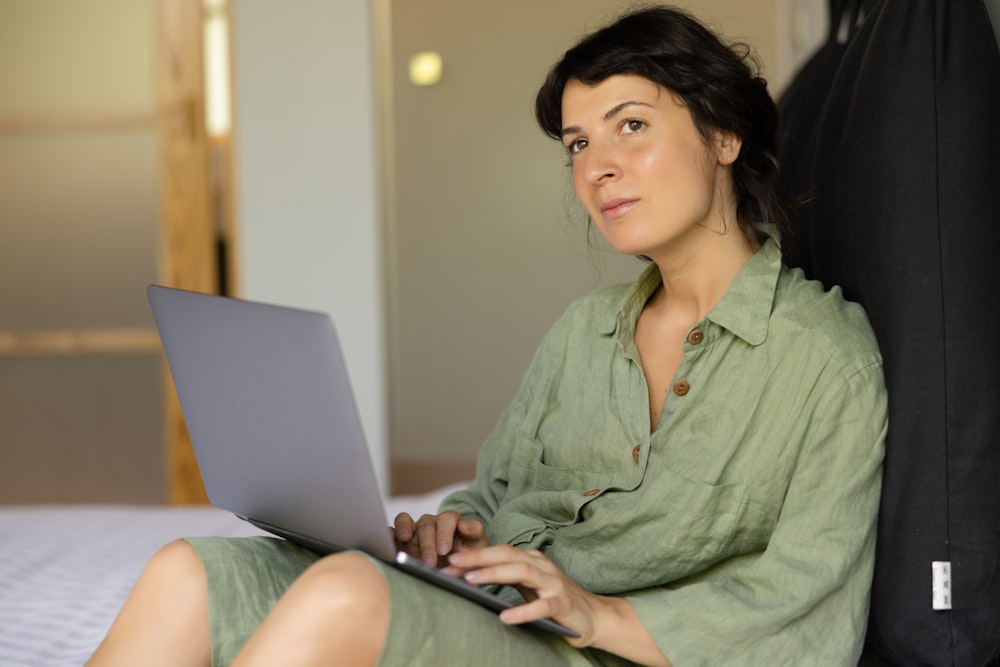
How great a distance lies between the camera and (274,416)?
3.67 feet

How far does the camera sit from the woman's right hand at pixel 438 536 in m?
1.39

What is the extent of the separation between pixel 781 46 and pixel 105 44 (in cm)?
235

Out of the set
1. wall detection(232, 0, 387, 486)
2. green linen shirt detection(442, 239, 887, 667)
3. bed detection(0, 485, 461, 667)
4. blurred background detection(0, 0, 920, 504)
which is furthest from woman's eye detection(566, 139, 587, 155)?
wall detection(232, 0, 387, 486)

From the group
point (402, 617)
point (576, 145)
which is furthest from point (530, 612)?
point (576, 145)

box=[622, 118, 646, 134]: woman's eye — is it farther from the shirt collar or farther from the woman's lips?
the shirt collar

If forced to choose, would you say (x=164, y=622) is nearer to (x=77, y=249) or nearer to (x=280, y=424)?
(x=280, y=424)

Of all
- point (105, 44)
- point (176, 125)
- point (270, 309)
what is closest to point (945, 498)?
point (270, 309)

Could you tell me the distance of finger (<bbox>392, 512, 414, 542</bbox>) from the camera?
1.43 metres

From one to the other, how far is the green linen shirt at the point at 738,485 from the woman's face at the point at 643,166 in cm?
11

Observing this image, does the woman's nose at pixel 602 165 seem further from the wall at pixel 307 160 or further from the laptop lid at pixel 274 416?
the wall at pixel 307 160

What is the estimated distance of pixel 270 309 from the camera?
1029 millimetres

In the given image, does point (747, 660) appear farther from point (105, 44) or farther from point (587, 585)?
point (105, 44)

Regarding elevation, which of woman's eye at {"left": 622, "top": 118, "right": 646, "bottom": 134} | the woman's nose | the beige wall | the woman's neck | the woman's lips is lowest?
the beige wall

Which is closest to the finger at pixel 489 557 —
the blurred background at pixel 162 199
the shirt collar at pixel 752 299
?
the shirt collar at pixel 752 299
